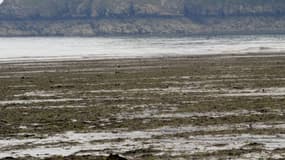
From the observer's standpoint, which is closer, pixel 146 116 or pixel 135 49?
pixel 146 116

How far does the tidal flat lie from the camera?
17.8 meters

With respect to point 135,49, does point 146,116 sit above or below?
above

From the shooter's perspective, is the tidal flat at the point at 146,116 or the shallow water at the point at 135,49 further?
the shallow water at the point at 135,49

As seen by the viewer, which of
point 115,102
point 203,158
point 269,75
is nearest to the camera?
point 203,158

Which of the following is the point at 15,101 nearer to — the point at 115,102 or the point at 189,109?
the point at 115,102

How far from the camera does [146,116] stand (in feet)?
79.5

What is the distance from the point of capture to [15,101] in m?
30.4

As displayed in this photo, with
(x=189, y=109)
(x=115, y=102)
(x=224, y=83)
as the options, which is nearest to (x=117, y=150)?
(x=189, y=109)

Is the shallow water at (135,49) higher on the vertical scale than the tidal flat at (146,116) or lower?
lower

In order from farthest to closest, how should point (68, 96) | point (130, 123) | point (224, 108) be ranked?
point (68, 96)
point (224, 108)
point (130, 123)

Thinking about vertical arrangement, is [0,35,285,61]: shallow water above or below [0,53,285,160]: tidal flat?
below

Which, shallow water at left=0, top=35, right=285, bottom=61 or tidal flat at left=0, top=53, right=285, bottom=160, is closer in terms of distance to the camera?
tidal flat at left=0, top=53, right=285, bottom=160

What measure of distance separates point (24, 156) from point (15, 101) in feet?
43.6

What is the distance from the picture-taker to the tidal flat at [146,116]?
1775 centimetres
